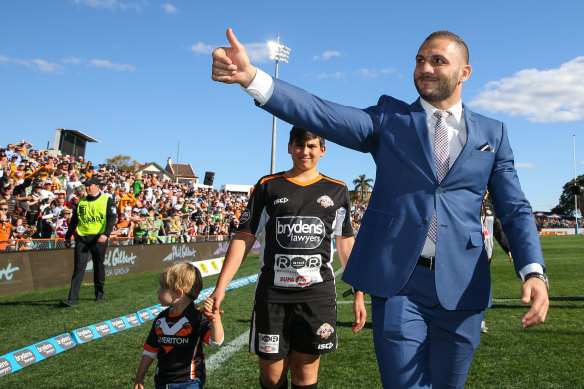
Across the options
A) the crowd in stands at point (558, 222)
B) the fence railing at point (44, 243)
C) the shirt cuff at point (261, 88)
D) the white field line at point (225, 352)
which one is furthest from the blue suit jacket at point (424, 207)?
the crowd in stands at point (558, 222)

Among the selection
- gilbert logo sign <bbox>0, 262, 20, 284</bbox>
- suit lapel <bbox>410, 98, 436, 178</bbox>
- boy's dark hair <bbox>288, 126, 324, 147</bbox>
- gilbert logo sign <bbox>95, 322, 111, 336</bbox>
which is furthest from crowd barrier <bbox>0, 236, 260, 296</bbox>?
suit lapel <bbox>410, 98, 436, 178</bbox>

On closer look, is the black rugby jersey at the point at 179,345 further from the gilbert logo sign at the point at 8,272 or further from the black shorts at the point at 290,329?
the gilbert logo sign at the point at 8,272

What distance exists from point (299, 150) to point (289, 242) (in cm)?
62

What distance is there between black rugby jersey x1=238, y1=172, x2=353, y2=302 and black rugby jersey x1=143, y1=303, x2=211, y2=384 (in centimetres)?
48

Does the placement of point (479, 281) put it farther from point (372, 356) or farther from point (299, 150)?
point (372, 356)

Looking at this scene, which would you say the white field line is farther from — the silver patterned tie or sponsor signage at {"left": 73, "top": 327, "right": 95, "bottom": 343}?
the silver patterned tie

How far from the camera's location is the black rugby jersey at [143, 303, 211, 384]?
128 inches

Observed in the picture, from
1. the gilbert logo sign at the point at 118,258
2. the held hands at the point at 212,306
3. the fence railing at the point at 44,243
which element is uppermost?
the fence railing at the point at 44,243

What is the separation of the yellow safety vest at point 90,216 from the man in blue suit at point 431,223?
7.48m

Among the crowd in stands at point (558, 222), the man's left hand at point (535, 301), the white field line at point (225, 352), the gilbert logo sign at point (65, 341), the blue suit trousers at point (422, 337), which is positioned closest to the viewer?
the man's left hand at point (535, 301)

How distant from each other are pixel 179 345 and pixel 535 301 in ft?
7.19

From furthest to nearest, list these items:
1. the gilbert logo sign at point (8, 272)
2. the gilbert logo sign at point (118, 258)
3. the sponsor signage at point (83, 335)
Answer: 1. the gilbert logo sign at point (118, 258)
2. the gilbert logo sign at point (8, 272)
3. the sponsor signage at point (83, 335)

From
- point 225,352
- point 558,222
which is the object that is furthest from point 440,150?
point 558,222

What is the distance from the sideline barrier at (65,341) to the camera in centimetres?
483
